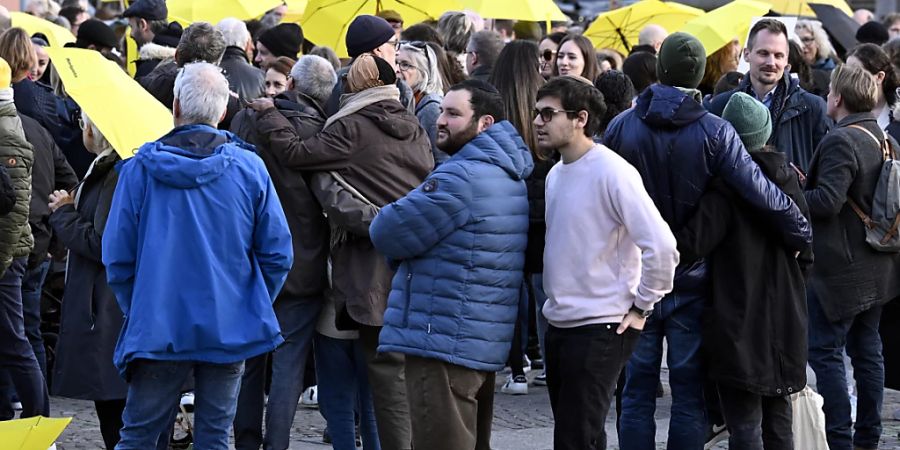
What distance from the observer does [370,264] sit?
6.73m

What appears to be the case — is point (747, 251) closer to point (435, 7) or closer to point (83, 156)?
point (83, 156)

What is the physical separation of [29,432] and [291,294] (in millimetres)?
1648

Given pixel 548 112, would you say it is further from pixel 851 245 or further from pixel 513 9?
pixel 513 9

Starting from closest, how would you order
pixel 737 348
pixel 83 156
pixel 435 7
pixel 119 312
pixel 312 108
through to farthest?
pixel 737 348 → pixel 119 312 → pixel 312 108 → pixel 83 156 → pixel 435 7

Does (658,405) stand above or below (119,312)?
below

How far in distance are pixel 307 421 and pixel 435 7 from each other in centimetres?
488

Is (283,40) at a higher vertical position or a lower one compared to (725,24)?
higher

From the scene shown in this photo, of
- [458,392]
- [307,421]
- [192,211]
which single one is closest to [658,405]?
[307,421]

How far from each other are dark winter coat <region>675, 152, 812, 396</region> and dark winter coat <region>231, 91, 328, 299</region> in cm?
169

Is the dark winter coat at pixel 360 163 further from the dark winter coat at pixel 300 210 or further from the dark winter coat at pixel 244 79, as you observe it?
the dark winter coat at pixel 244 79

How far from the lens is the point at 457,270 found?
5656 mm

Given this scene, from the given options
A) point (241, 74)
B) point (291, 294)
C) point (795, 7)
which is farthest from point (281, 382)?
point (795, 7)

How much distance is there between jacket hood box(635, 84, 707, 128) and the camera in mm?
6262

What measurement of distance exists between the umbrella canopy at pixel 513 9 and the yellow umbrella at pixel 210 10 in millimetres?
1847
